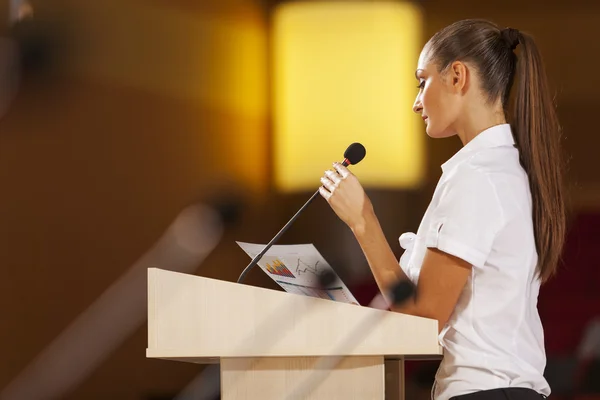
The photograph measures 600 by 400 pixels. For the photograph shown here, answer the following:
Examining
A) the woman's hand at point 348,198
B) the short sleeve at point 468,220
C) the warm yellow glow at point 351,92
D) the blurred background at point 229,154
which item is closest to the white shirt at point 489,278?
the short sleeve at point 468,220

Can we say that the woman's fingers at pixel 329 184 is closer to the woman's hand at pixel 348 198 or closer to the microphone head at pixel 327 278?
the woman's hand at pixel 348 198

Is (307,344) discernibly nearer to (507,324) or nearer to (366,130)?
(507,324)

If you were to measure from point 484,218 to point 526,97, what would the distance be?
23 cm

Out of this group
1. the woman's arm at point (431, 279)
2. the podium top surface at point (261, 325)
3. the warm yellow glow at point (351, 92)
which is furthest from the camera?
the warm yellow glow at point (351, 92)

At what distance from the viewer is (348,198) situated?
124 centimetres

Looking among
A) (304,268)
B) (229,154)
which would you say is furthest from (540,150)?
(229,154)

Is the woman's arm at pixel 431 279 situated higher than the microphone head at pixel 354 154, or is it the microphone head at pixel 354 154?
the microphone head at pixel 354 154

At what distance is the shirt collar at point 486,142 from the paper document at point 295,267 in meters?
0.25

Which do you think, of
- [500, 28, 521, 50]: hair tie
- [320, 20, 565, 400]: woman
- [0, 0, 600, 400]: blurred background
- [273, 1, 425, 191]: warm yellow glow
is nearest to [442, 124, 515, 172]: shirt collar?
[320, 20, 565, 400]: woman

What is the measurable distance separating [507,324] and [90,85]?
226 centimetres

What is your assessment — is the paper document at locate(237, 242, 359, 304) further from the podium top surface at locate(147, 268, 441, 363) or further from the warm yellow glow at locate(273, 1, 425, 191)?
the warm yellow glow at locate(273, 1, 425, 191)

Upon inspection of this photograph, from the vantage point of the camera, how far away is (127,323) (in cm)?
296

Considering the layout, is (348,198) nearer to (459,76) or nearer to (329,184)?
(329,184)

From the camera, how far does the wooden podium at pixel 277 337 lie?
41.9 inches
